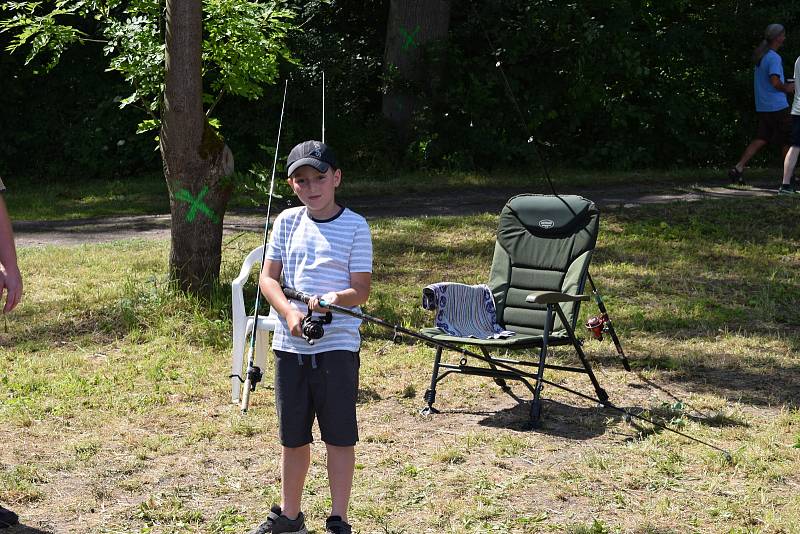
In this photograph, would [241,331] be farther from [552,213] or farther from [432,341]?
[552,213]

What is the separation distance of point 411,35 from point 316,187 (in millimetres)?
12298

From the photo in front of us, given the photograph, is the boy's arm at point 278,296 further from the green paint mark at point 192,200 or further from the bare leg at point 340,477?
the green paint mark at point 192,200

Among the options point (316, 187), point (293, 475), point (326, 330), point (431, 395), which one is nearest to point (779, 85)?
point (431, 395)

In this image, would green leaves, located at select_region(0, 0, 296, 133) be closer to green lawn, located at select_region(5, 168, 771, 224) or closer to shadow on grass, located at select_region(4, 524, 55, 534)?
shadow on grass, located at select_region(4, 524, 55, 534)

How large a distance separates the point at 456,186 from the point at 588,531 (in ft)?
34.5

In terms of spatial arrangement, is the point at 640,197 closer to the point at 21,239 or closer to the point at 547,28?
the point at 547,28

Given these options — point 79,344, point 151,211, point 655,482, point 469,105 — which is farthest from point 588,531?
point 469,105

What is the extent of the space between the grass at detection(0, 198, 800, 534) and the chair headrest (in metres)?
0.95

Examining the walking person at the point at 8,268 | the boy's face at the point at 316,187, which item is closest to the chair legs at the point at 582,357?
the boy's face at the point at 316,187

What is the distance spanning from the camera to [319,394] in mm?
4117

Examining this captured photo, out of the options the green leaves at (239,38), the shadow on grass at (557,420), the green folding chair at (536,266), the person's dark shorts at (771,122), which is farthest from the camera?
the person's dark shorts at (771,122)

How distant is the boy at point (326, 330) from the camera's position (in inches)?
161

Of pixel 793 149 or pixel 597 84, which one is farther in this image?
pixel 597 84

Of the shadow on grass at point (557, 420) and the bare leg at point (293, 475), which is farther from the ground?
the bare leg at point (293, 475)
